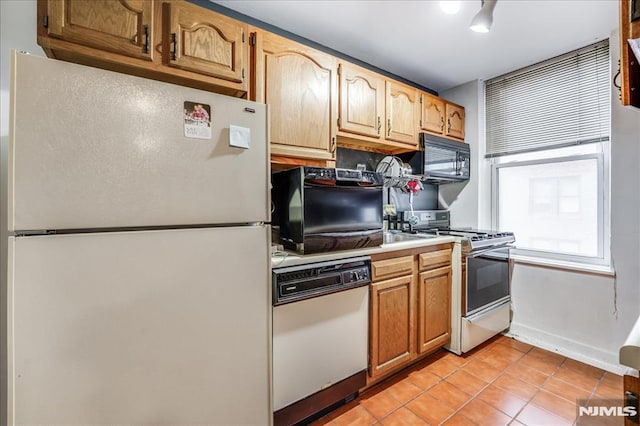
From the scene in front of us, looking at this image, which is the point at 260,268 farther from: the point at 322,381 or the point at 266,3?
the point at 266,3

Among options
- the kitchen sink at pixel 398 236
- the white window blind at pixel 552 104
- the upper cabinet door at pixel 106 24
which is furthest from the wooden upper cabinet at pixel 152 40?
the white window blind at pixel 552 104

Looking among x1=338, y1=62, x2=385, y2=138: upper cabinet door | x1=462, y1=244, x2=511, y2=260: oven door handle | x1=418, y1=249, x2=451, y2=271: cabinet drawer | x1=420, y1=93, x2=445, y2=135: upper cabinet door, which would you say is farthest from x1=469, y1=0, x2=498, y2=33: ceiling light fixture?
x1=462, y1=244, x2=511, y2=260: oven door handle

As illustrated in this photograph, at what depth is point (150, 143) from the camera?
3.41ft

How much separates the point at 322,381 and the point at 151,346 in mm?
909

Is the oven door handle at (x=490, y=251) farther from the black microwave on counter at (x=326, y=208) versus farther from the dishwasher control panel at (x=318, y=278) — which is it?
the dishwasher control panel at (x=318, y=278)

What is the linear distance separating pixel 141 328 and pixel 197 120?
0.79 m

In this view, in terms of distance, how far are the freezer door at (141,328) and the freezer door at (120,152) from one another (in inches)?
3.5

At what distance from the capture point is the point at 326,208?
161 centimetres

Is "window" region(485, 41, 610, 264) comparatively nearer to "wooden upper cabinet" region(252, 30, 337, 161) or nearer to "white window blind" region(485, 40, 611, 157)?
"white window blind" region(485, 40, 611, 157)

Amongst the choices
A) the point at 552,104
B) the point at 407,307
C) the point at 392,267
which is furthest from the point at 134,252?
the point at 552,104

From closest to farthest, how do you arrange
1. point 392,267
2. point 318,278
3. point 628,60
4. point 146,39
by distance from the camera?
point 628,60 → point 146,39 → point 318,278 → point 392,267

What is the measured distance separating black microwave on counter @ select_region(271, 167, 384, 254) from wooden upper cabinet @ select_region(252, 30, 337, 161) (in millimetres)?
246

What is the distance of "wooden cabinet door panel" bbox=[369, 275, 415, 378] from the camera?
178cm

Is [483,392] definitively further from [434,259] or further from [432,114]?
[432,114]
